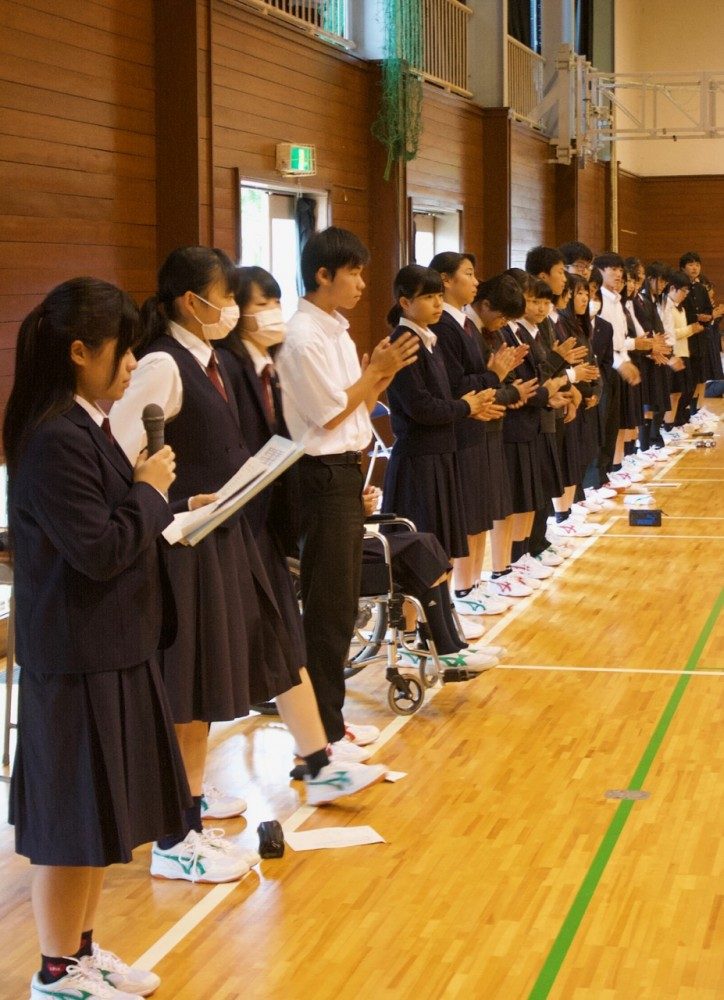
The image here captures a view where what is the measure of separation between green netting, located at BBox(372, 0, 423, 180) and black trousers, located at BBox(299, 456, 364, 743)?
20.0 ft

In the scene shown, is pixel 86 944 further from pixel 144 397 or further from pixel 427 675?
pixel 427 675

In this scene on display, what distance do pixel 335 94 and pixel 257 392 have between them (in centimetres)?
597

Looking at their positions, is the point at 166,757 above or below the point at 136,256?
below

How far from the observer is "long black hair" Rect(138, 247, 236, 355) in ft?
10.8

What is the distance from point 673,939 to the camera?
295 centimetres

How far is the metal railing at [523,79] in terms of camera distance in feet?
43.9

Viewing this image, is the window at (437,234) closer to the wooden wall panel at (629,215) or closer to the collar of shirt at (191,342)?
the wooden wall panel at (629,215)

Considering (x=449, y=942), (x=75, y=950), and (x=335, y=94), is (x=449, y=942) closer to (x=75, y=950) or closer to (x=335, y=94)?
(x=75, y=950)

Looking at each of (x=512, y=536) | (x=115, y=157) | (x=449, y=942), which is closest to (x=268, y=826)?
(x=449, y=942)

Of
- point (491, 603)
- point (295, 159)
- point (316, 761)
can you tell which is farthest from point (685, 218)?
point (316, 761)

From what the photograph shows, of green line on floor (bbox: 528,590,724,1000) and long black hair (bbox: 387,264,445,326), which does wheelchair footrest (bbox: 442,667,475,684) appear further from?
long black hair (bbox: 387,264,445,326)

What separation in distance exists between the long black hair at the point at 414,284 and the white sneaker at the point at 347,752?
1601 mm

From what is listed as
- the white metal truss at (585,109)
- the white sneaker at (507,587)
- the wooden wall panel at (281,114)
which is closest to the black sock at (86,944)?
the white sneaker at (507,587)

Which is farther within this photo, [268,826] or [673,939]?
[268,826]
